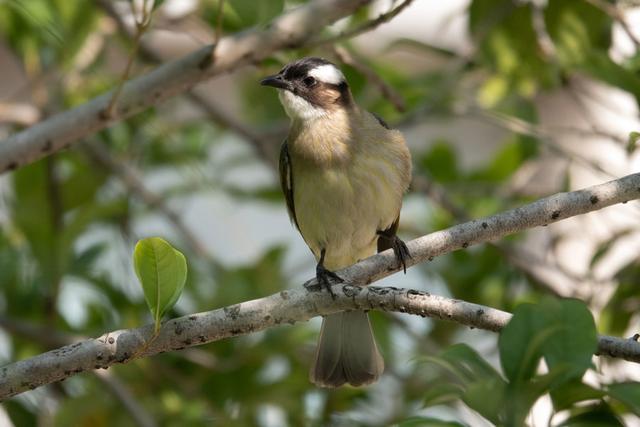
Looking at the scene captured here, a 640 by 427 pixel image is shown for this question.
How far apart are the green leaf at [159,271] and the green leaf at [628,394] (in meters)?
0.85

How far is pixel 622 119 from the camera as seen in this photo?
421 centimetres

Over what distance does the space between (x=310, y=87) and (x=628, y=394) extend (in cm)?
228

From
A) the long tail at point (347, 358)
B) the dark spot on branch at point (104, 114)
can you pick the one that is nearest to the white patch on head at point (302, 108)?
the long tail at point (347, 358)

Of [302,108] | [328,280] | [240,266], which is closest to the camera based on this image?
[328,280]

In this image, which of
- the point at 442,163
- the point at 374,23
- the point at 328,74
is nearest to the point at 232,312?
the point at 374,23

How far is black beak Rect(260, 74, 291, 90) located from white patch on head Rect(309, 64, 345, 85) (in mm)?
98

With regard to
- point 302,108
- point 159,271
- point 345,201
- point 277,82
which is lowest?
point 345,201

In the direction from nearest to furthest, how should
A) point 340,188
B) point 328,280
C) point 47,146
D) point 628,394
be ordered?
point 628,394 → point 328,280 → point 47,146 → point 340,188

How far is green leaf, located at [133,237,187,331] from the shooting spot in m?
1.88

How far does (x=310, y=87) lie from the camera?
11.6 feet

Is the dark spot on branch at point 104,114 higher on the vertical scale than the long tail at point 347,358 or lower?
higher

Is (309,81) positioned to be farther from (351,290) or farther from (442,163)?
(351,290)

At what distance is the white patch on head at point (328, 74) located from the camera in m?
3.53

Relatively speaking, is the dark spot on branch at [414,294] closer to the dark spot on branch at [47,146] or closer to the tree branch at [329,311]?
the tree branch at [329,311]
